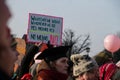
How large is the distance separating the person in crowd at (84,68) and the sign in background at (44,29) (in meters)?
6.84

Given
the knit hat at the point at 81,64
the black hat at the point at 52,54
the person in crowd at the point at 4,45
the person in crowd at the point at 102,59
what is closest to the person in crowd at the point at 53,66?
the black hat at the point at 52,54

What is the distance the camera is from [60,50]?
3.97 metres

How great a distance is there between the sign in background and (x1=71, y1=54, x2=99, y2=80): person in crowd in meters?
6.84

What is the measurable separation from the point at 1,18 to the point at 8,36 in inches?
3.2

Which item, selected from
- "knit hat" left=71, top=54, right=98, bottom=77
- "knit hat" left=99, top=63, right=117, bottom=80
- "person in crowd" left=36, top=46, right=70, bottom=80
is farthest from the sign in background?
"person in crowd" left=36, top=46, right=70, bottom=80

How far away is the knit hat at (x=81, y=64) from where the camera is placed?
400cm

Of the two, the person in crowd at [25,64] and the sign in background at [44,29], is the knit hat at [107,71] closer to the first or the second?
the person in crowd at [25,64]

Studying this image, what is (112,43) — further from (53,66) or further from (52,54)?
(53,66)

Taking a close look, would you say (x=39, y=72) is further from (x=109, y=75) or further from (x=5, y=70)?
(x=5, y=70)

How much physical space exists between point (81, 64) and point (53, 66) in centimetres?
66

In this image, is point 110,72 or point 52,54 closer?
point 52,54

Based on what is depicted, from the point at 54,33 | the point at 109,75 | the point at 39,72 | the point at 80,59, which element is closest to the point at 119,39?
the point at 54,33

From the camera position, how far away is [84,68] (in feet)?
13.1

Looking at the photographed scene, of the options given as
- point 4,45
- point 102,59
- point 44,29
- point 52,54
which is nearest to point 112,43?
point 102,59
